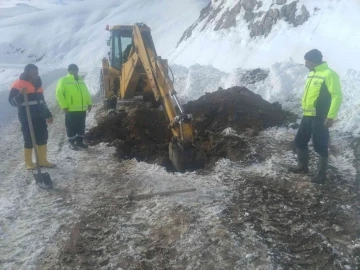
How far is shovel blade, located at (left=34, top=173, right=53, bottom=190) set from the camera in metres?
5.93

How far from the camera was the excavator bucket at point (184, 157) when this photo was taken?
6.12 metres

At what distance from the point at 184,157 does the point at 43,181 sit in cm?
231

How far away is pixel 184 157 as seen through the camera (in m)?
6.12

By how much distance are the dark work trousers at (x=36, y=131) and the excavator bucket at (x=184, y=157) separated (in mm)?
2418

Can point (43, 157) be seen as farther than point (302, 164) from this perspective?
Yes

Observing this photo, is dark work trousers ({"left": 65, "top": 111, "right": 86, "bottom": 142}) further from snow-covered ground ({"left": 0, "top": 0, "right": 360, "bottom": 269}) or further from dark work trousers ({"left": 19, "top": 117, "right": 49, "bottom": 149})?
dark work trousers ({"left": 19, "top": 117, "right": 49, "bottom": 149})

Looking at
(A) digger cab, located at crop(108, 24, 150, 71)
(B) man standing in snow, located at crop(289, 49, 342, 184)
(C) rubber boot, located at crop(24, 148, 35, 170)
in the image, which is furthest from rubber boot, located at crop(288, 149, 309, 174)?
(A) digger cab, located at crop(108, 24, 150, 71)

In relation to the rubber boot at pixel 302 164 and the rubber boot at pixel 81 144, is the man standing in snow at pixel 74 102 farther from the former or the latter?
→ the rubber boot at pixel 302 164

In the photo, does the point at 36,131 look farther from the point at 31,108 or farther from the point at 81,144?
the point at 81,144

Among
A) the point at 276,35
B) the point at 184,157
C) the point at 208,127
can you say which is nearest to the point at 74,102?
the point at 184,157

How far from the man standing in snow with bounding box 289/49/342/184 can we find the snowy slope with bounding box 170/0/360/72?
7086mm

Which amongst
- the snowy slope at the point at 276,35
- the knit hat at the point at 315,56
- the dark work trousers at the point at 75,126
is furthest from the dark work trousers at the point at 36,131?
the snowy slope at the point at 276,35

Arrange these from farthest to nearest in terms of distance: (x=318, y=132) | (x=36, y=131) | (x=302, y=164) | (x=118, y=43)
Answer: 1. (x=118, y=43)
2. (x=36, y=131)
3. (x=302, y=164)
4. (x=318, y=132)

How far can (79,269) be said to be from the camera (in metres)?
4.02
